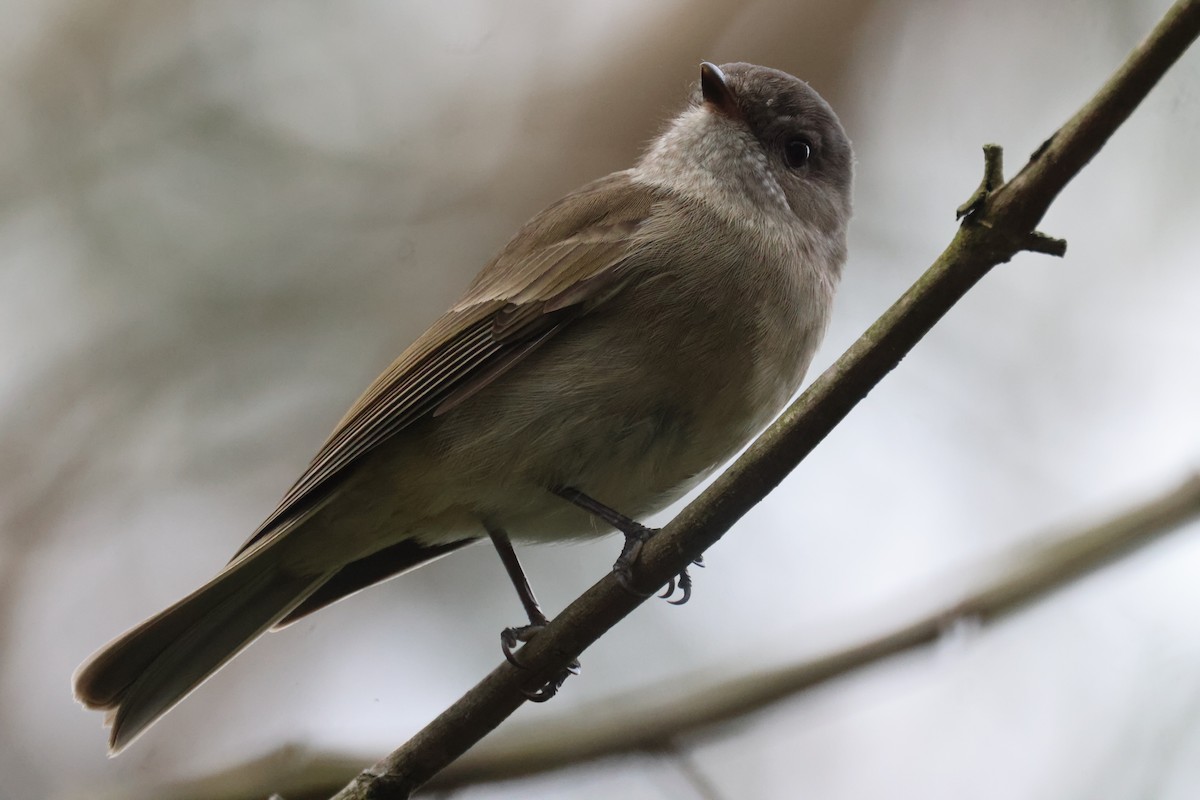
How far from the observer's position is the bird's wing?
12.1 ft

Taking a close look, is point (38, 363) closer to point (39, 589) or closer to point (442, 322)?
point (39, 589)

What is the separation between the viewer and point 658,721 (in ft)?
12.1

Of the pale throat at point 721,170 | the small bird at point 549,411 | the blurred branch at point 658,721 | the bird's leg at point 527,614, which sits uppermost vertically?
the pale throat at point 721,170

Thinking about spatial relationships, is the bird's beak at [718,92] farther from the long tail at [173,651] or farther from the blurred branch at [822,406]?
the long tail at [173,651]

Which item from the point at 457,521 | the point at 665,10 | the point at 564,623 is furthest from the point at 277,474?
the point at 564,623

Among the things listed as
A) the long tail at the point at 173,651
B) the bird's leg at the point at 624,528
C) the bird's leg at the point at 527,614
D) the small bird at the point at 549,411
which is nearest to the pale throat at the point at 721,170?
the small bird at the point at 549,411

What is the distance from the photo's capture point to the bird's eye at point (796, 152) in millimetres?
4445

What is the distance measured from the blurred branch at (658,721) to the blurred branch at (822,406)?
82 cm

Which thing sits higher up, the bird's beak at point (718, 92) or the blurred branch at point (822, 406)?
the bird's beak at point (718, 92)

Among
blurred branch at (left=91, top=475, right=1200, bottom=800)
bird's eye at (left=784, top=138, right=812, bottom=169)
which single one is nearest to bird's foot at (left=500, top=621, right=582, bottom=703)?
blurred branch at (left=91, top=475, right=1200, bottom=800)

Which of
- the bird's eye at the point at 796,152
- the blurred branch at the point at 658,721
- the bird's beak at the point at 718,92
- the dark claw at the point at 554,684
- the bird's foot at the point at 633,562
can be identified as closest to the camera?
the bird's foot at the point at 633,562

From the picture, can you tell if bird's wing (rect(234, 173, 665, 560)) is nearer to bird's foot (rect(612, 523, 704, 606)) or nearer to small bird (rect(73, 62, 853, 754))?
small bird (rect(73, 62, 853, 754))

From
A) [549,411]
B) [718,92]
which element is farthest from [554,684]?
[718,92]

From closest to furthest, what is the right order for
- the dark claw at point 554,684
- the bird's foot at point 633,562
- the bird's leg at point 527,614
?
the bird's foot at point 633,562
the dark claw at point 554,684
the bird's leg at point 527,614
